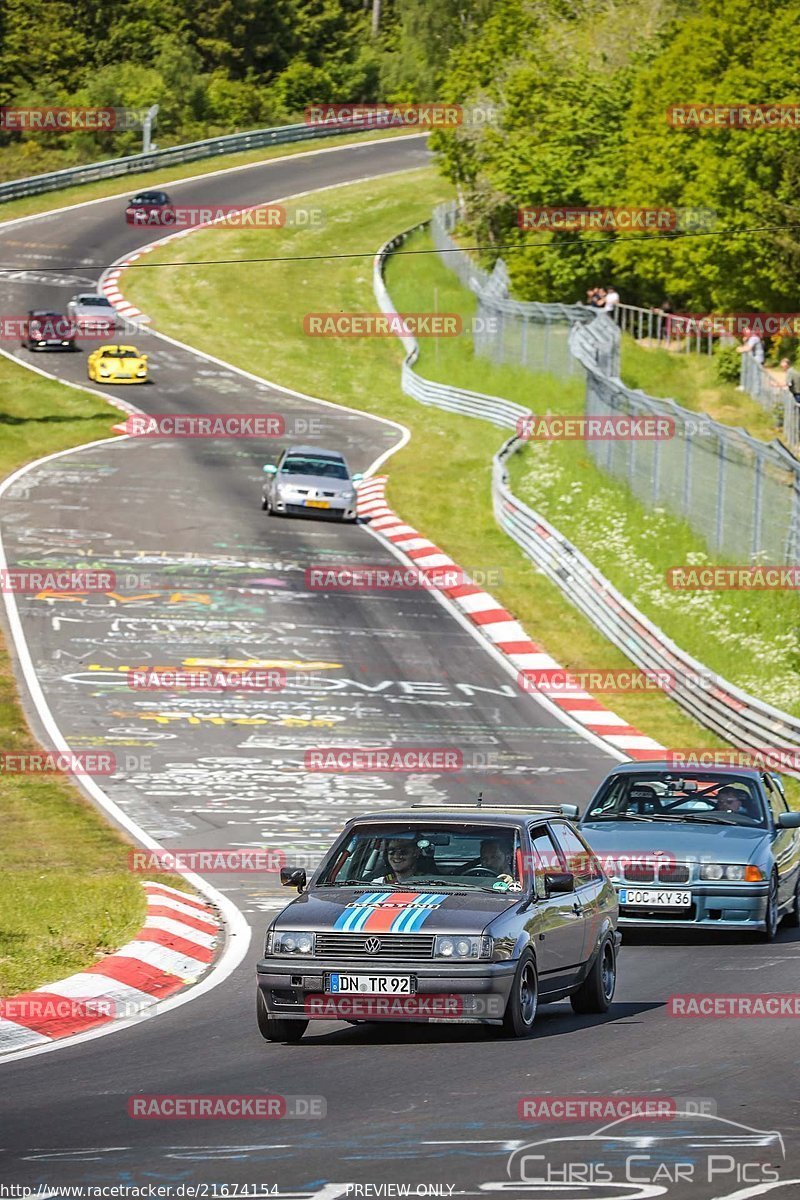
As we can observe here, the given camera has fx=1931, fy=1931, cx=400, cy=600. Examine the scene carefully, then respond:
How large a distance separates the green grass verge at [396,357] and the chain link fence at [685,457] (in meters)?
1.64

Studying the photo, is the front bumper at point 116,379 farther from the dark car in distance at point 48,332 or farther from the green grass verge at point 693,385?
the green grass verge at point 693,385

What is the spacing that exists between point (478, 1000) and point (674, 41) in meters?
52.6

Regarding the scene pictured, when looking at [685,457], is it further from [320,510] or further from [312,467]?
[312,467]

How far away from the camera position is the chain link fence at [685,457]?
2903 centimetres

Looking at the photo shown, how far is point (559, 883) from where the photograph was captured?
1159 centimetres

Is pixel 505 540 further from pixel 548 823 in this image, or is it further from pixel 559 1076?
pixel 559 1076

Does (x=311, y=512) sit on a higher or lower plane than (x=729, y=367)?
lower

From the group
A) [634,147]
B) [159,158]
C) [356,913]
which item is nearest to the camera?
[356,913]

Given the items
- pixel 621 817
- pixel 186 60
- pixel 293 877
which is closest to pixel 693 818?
pixel 621 817

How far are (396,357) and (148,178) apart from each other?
29.6m

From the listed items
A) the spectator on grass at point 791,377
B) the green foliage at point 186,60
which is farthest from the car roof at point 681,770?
the green foliage at point 186,60

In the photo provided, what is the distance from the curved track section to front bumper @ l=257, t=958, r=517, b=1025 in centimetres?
20

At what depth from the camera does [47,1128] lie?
8.45 metres

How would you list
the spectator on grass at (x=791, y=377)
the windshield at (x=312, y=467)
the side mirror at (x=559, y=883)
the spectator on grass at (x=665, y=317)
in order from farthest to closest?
the spectator on grass at (x=665, y=317) < the spectator on grass at (x=791, y=377) < the windshield at (x=312, y=467) < the side mirror at (x=559, y=883)
